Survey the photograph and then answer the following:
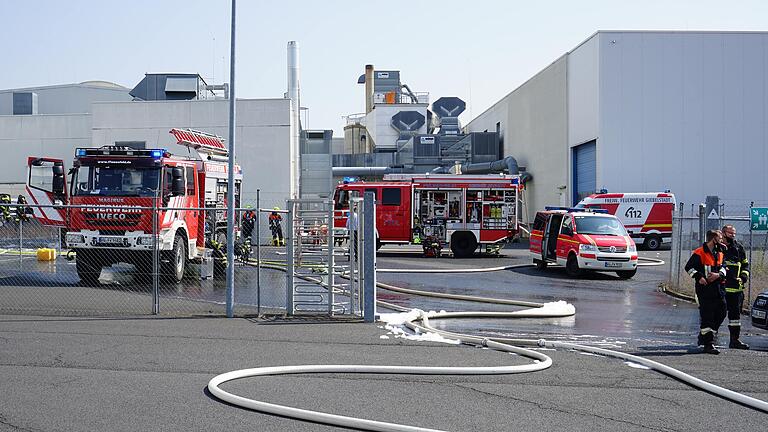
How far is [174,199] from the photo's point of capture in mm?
19188

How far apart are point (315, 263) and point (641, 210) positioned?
27.2 m

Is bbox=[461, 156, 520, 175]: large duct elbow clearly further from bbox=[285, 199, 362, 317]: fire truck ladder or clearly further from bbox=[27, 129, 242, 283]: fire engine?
bbox=[285, 199, 362, 317]: fire truck ladder

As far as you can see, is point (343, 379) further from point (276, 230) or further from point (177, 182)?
point (276, 230)

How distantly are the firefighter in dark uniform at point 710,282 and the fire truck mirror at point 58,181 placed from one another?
1483 centimetres

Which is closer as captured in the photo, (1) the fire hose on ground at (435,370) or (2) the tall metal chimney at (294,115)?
(1) the fire hose on ground at (435,370)

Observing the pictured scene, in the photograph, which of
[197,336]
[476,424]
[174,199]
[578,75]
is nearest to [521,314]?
[197,336]

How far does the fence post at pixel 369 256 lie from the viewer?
1313 centimetres

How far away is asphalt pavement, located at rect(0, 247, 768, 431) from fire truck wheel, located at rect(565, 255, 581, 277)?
880cm

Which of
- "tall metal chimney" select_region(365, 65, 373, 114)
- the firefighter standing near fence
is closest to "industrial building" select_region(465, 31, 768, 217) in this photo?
the firefighter standing near fence

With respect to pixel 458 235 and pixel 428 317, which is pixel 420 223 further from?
pixel 428 317

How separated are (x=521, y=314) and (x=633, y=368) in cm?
465

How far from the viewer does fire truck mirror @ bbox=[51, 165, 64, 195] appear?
1981 centimetres

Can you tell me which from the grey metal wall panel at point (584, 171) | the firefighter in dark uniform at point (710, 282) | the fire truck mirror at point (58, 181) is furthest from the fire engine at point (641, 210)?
the firefighter in dark uniform at point (710, 282)

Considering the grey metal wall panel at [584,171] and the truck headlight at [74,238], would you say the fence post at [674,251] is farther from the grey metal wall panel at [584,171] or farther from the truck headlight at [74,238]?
the grey metal wall panel at [584,171]
